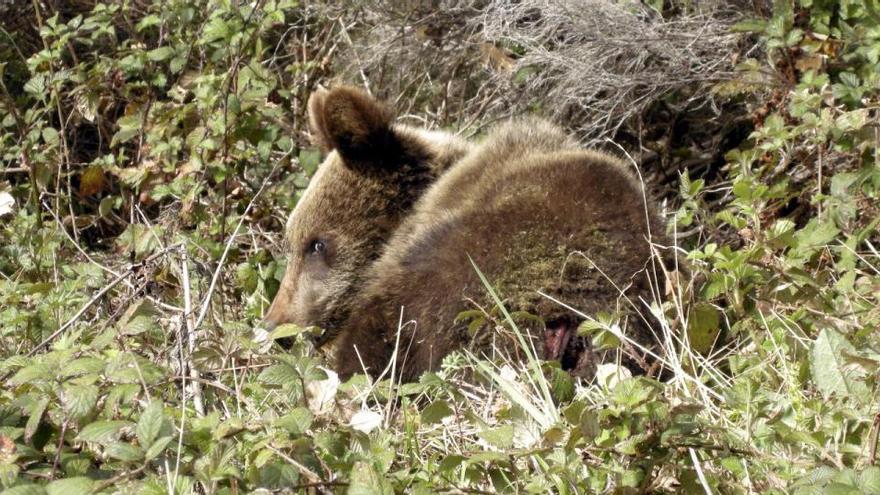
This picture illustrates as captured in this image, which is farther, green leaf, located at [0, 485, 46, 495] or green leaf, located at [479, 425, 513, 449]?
green leaf, located at [479, 425, 513, 449]

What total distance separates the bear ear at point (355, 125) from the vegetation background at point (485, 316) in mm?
519

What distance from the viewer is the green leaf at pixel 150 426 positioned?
8.91 ft

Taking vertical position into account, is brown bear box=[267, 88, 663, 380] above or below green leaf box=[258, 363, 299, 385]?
below

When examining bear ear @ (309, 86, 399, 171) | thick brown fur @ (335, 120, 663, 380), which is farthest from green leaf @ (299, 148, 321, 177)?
thick brown fur @ (335, 120, 663, 380)

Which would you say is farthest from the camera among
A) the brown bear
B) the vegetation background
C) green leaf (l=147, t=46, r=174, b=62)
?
green leaf (l=147, t=46, r=174, b=62)

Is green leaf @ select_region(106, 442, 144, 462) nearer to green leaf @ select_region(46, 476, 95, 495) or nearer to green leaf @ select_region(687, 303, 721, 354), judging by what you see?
green leaf @ select_region(46, 476, 95, 495)

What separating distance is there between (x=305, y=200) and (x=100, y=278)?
105cm

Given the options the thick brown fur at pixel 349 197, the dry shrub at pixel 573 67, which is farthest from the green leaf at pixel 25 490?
the dry shrub at pixel 573 67

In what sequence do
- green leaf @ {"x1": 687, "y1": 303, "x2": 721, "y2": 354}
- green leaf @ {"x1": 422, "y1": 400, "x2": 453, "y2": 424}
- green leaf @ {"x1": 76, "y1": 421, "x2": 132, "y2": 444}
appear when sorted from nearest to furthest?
green leaf @ {"x1": 76, "y1": 421, "x2": 132, "y2": 444} < green leaf @ {"x1": 422, "y1": 400, "x2": 453, "y2": 424} < green leaf @ {"x1": 687, "y1": 303, "x2": 721, "y2": 354}

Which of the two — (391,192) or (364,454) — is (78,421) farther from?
(391,192)

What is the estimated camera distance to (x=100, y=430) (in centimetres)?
281

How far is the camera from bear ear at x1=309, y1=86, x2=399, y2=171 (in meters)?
5.43

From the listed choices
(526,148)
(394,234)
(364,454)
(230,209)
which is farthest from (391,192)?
(364,454)

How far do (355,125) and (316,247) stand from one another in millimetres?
645
